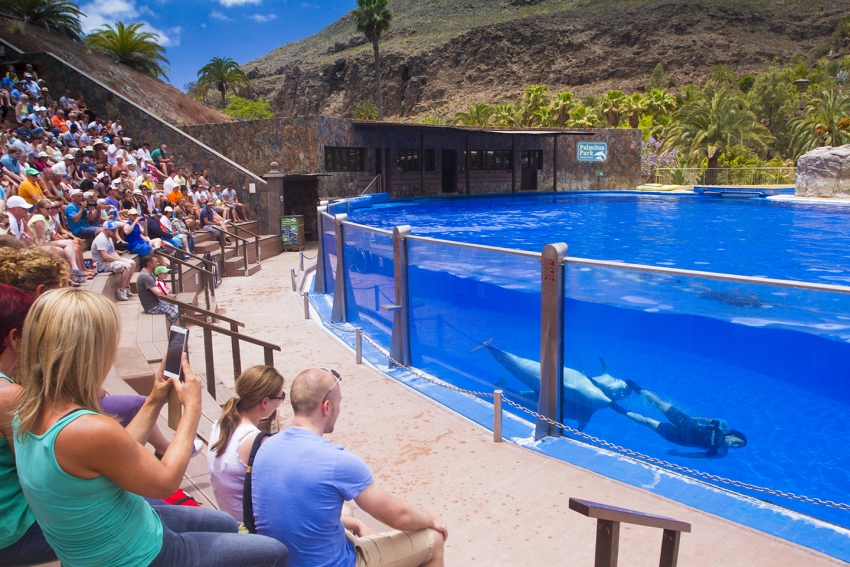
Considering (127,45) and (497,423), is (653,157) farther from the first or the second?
(497,423)

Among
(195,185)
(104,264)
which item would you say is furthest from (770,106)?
(104,264)

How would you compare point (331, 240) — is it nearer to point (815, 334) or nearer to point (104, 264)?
point (104, 264)

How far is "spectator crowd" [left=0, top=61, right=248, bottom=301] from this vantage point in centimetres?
909

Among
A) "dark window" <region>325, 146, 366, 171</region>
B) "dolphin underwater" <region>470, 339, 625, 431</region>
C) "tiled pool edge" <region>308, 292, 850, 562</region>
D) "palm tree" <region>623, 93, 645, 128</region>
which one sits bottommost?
"tiled pool edge" <region>308, 292, 850, 562</region>

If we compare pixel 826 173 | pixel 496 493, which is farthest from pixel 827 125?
pixel 496 493

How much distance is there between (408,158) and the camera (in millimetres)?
35281

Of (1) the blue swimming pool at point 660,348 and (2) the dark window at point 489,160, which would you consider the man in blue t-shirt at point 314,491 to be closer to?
(1) the blue swimming pool at point 660,348

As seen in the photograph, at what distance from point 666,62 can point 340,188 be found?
83.8 meters

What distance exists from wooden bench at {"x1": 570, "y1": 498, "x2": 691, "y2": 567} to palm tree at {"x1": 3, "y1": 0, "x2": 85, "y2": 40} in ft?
120

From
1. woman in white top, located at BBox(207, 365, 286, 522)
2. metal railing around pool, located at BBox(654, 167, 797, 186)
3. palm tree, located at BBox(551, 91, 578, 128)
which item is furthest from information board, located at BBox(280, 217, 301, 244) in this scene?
palm tree, located at BBox(551, 91, 578, 128)

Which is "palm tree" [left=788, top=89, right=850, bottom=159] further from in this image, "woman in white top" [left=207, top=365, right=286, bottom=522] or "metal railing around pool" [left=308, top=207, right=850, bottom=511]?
"woman in white top" [left=207, top=365, right=286, bottom=522]

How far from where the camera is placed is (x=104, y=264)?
9.41m

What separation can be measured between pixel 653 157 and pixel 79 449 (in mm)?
47028

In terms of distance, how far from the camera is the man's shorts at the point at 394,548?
2746 millimetres
